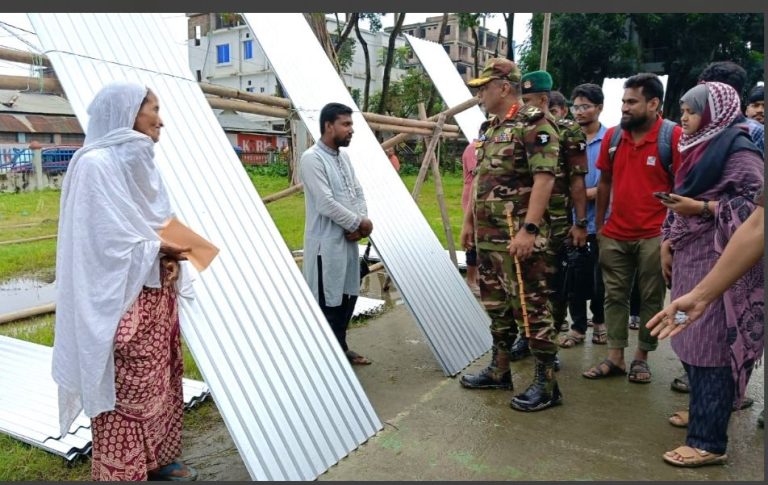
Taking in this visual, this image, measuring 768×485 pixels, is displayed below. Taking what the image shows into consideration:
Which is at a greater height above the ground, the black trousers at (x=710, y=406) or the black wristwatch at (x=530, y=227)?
the black wristwatch at (x=530, y=227)

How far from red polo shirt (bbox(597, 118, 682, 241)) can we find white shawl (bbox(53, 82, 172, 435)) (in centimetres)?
286

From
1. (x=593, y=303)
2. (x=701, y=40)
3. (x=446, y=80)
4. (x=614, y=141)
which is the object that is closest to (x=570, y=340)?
(x=593, y=303)

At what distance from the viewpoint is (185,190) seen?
292 centimetres

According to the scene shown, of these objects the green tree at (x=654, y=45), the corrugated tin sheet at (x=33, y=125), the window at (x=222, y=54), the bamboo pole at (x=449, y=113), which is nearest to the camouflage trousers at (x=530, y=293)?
the bamboo pole at (x=449, y=113)

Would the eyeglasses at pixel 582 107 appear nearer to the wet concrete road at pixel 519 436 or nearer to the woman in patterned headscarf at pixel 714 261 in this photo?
the woman in patterned headscarf at pixel 714 261

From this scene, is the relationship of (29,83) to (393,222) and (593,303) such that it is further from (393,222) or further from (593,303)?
(593,303)

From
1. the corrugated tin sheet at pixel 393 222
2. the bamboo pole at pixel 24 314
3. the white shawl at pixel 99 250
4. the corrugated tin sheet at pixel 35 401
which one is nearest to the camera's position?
the white shawl at pixel 99 250

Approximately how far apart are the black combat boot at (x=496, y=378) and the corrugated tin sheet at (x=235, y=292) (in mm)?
850

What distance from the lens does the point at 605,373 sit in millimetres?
3955

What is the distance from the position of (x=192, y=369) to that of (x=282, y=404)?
5.42 ft

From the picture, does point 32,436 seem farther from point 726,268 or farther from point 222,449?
point 726,268

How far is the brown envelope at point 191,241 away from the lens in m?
2.54

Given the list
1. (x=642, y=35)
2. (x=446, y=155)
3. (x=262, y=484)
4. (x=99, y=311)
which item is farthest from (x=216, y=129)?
(x=446, y=155)

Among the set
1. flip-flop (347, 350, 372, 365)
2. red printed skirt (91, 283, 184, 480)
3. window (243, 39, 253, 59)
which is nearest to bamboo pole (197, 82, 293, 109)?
flip-flop (347, 350, 372, 365)
